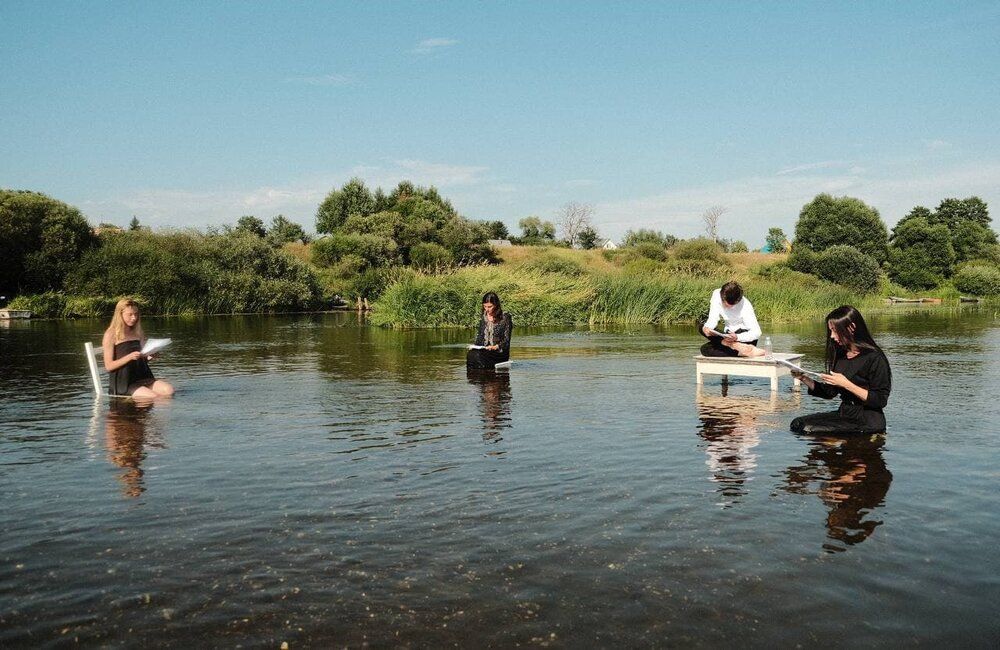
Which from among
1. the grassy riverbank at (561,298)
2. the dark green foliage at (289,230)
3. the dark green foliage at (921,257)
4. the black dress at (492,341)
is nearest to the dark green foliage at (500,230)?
the dark green foliage at (289,230)

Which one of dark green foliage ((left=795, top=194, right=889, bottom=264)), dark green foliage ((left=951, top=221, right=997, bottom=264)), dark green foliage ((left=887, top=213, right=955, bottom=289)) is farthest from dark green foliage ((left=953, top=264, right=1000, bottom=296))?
dark green foliage ((left=951, top=221, right=997, bottom=264))

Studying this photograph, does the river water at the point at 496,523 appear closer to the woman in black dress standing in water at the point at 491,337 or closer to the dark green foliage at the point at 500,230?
the woman in black dress standing in water at the point at 491,337

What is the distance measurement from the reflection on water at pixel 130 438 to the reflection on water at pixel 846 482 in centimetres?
551

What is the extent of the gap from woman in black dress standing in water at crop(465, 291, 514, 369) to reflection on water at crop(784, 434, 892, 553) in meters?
7.77

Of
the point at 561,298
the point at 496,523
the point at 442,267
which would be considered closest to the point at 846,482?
the point at 496,523

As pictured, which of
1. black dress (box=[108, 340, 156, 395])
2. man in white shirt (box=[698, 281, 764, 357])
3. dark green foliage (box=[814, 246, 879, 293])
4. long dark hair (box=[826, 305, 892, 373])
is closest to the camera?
long dark hair (box=[826, 305, 892, 373])

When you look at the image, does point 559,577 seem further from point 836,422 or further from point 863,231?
point 863,231

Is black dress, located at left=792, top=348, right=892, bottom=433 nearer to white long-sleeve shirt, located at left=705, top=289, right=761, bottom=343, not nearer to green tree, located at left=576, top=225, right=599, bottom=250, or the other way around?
white long-sleeve shirt, located at left=705, top=289, right=761, bottom=343

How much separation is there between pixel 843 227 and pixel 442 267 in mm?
49795

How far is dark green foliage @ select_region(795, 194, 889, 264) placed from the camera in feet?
297

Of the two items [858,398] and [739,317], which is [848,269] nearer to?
[739,317]

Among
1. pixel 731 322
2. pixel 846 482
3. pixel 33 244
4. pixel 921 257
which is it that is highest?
pixel 33 244

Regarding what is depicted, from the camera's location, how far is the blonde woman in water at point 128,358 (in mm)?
12305

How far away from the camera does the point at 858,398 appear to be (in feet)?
29.1
